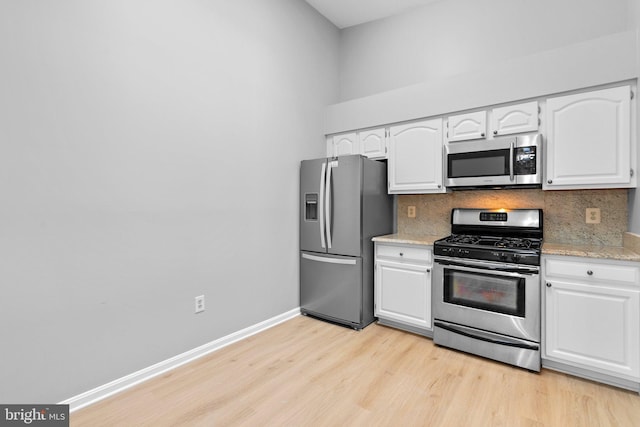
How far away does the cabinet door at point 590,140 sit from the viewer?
2207mm

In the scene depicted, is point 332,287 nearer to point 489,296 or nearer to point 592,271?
point 489,296

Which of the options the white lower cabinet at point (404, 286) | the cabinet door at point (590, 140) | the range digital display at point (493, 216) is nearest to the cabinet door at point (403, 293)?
the white lower cabinet at point (404, 286)

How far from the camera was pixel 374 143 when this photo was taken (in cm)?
338

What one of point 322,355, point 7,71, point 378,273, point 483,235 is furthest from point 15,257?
point 483,235

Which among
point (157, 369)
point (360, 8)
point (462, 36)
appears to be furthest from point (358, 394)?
point (360, 8)

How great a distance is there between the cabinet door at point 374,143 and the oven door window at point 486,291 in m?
1.40

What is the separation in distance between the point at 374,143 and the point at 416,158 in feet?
1.66

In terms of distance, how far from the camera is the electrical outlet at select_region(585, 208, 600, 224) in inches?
99.3

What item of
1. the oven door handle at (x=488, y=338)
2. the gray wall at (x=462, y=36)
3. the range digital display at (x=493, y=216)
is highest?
the gray wall at (x=462, y=36)

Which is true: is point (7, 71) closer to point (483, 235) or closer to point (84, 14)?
point (84, 14)

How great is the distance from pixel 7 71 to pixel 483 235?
3498 mm

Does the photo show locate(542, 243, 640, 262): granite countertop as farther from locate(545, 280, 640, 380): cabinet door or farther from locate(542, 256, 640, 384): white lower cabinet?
locate(545, 280, 640, 380): cabinet door

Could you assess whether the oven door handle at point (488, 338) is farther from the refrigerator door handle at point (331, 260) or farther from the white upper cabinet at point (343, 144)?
→ the white upper cabinet at point (343, 144)

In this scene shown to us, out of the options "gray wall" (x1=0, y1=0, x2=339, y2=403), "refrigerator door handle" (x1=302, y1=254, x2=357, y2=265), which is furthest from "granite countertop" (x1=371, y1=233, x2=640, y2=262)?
"gray wall" (x1=0, y1=0, x2=339, y2=403)
